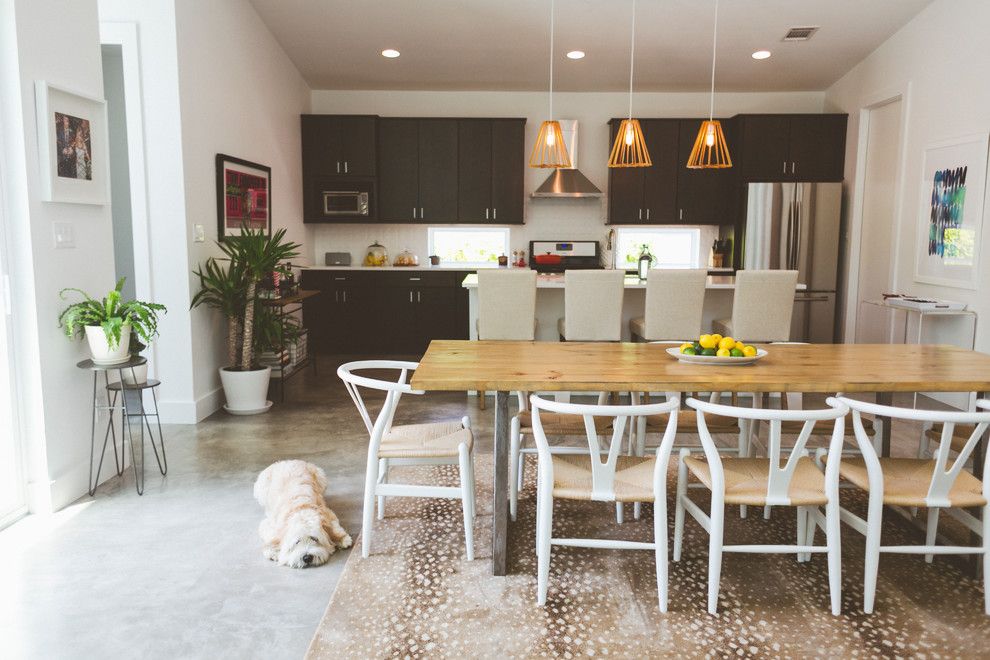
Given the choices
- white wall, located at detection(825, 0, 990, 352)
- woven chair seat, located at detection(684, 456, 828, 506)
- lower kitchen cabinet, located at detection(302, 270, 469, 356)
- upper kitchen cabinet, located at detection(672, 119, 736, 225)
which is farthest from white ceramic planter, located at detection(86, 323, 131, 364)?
upper kitchen cabinet, located at detection(672, 119, 736, 225)

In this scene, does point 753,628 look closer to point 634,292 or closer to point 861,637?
point 861,637

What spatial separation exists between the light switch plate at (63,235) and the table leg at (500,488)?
2.19m

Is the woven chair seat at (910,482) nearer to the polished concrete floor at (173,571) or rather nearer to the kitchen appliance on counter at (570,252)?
the polished concrete floor at (173,571)

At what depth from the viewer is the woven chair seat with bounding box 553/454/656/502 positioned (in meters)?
2.45

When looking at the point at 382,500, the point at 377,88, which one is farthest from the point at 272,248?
the point at 377,88

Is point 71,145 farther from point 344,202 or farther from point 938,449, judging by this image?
point 344,202

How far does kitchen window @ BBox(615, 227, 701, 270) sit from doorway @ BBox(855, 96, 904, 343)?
69.6 inches

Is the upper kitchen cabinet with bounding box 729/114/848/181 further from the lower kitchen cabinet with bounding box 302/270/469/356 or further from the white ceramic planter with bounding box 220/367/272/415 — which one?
the white ceramic planter with bounding box 220/367/272/415

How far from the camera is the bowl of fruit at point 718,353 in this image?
2945mm

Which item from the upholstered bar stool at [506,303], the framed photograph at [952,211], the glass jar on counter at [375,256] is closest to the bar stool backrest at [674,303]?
the upholstered bar stool at [506,303]

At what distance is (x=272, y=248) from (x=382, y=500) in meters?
2.37

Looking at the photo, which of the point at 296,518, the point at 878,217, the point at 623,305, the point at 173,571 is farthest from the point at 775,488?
the point at 878,217

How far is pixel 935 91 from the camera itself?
5.57 m

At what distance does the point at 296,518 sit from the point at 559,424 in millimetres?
1252
